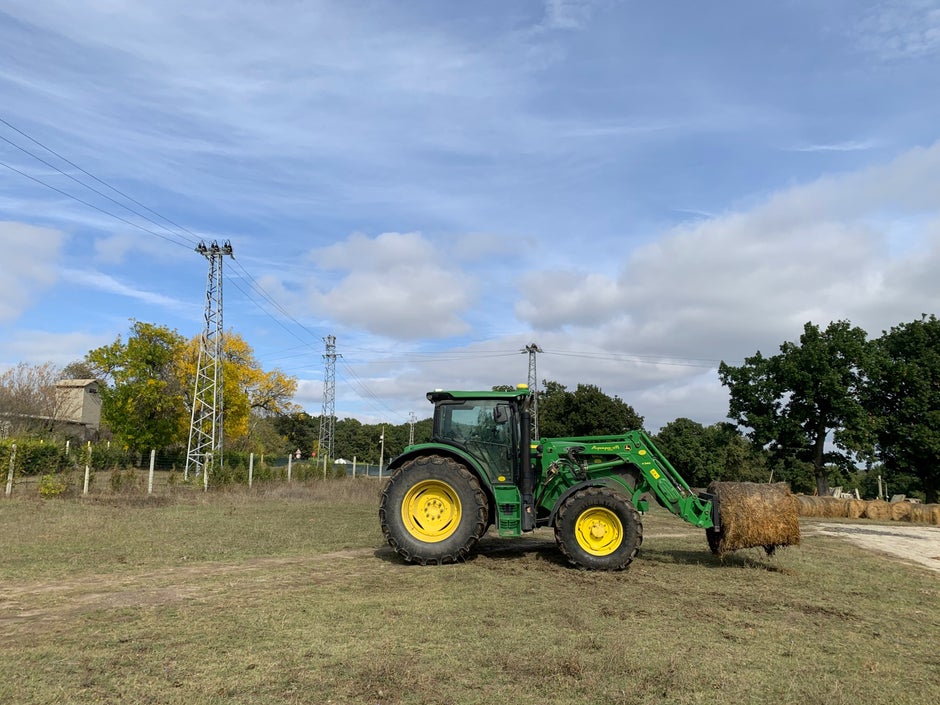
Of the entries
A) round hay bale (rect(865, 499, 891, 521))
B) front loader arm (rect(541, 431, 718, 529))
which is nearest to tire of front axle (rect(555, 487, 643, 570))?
front loader arm (rect(541, 431, 718, 529))

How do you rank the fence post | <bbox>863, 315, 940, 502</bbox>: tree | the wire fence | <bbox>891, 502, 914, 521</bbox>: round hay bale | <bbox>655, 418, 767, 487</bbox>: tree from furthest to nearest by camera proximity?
<bbox>655, 418, 767, 487</bbox>: tree, <bbox>863, 315, 940, 502</bbox>: tree, <bbox>891, 502, 914, 521</bbox>: round hay bale, the wire fence, the fence post

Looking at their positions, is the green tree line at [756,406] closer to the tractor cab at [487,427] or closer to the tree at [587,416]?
the tree at [587,416]

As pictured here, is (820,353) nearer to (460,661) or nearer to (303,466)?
(303,466)

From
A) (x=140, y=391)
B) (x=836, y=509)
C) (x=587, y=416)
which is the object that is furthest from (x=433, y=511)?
(x=587, y=416)

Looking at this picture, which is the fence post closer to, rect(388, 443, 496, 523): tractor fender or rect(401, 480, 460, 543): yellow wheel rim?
rect(388, 443, 496, 523): tractor fender

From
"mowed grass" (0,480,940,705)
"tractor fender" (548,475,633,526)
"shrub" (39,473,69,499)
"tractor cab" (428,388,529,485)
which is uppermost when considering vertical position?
"tractor cab" (428,388,529,485)

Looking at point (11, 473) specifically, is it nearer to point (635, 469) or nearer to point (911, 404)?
point (635, 469)

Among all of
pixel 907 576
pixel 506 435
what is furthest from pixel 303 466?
pixel 907 576

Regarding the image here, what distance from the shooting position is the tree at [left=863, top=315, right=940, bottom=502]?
2933 centimetres

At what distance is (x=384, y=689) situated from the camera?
4.13m

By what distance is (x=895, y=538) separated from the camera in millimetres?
14812

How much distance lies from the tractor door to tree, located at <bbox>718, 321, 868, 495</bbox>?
25.5m

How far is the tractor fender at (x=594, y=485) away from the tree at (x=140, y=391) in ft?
119

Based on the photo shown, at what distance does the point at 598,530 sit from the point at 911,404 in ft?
92.9
